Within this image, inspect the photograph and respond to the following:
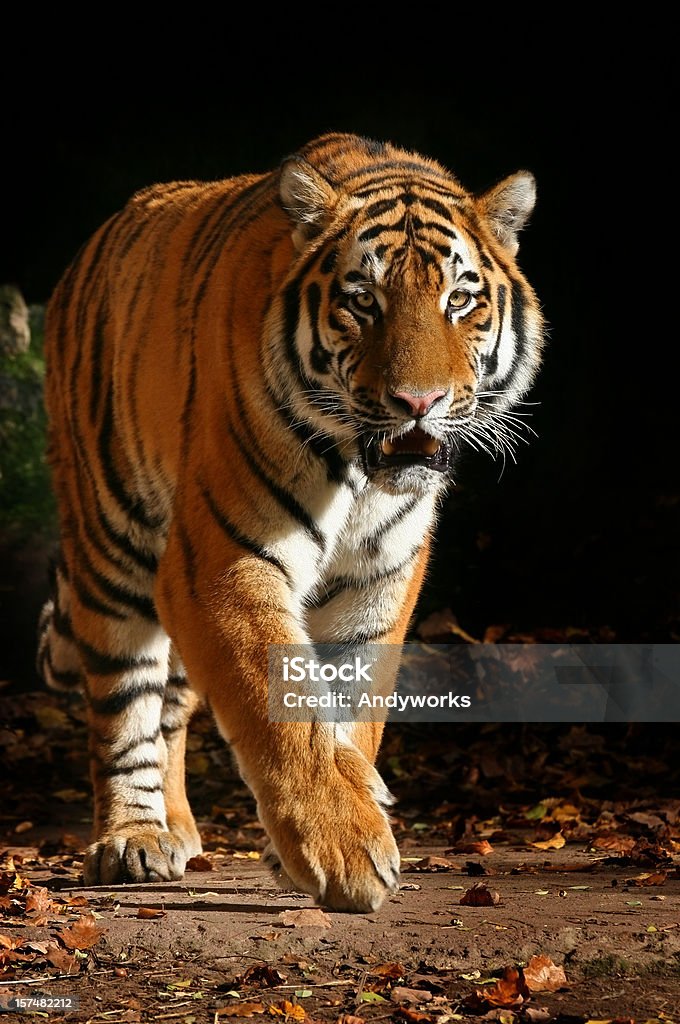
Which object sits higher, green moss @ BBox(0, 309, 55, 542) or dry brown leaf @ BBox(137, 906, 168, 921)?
green moss @ BBox(0, 309, 55, 542)

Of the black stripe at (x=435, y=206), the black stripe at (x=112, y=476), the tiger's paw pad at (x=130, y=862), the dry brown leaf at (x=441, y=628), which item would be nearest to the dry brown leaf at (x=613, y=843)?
the tiger's paw pad at (x=130, y=862)

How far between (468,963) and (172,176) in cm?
551

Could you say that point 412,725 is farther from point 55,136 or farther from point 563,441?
point 55,136

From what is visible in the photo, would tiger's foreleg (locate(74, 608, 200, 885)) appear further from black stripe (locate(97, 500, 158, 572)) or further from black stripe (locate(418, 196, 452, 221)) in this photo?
black stripe (locate(418, 196, 452, 221))

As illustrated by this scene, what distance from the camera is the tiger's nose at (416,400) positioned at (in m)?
2.67

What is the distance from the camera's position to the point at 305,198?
9.63ft

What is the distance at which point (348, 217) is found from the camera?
2980 mm

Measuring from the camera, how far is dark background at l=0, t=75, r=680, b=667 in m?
5.89

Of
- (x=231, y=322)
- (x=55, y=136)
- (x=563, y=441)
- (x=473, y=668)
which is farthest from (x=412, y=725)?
(x=55, y=136)

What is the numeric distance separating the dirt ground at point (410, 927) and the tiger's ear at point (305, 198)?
1.47 meters

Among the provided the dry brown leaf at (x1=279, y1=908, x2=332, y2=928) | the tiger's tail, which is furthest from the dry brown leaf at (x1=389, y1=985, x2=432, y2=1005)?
the tiger's tail

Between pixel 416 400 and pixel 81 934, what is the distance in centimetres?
125
